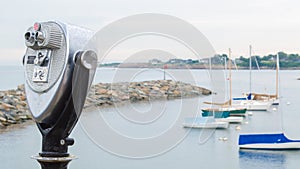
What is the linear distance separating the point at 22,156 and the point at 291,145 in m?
7.84

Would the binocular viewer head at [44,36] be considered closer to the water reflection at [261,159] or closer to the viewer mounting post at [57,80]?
the viewer mounting post at [57,80]

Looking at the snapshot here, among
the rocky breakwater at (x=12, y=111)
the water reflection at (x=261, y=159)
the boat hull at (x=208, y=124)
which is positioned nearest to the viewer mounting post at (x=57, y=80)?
the water reflection at (x=261, y=159)

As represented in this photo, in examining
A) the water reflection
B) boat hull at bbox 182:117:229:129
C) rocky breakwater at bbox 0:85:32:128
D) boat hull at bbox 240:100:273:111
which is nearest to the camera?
the water reflection

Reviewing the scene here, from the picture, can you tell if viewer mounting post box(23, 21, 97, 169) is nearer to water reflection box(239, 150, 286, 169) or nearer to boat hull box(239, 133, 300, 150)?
water reflection box(239, 150, 286, 169)

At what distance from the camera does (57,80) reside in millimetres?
2133

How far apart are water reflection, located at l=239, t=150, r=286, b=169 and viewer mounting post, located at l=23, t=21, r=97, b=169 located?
11.5 m

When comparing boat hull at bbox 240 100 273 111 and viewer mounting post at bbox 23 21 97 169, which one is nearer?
viewer mounting post at bbox 23 21 97 169

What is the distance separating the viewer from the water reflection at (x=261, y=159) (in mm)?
13406

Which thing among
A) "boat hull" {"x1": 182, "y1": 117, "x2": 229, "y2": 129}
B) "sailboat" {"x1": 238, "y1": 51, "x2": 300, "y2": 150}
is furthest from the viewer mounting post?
"boat hull" {"x1": 182, "y1": 117, "x2": 229, "y2": 129}

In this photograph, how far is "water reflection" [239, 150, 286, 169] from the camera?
1341 cm

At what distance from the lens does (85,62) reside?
84.1 inches

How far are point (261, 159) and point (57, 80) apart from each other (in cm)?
1268

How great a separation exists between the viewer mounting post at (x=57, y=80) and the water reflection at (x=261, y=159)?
11.5 meters

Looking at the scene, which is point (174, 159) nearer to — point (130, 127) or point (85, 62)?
point (130, 127)
